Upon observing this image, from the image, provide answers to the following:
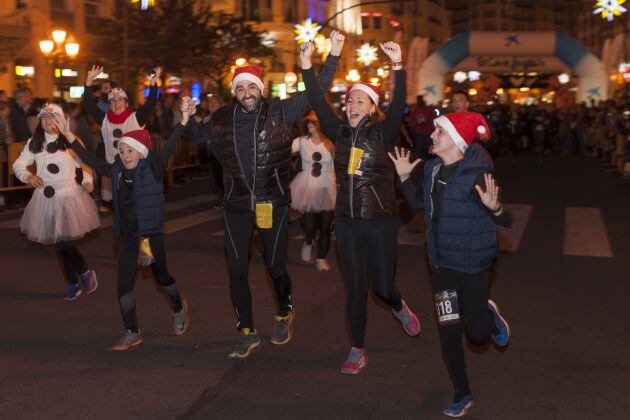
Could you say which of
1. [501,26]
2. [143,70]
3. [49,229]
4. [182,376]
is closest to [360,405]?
[182,376]

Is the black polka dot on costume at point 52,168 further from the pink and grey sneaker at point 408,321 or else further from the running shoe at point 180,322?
the pink and grey sneaker at point 408,321

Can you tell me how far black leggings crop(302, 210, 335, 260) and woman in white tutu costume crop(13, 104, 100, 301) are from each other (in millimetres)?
2338

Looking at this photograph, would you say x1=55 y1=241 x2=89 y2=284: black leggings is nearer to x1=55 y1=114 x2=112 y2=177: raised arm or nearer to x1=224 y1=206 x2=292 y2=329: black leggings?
x1=55 y1=114 x2=112 y2=177: raised arm

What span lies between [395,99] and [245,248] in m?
1.37

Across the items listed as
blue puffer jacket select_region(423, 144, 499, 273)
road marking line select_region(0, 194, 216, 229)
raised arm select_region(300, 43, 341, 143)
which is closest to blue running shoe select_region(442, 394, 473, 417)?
blue puffer jacket select_region(423, 144, 499, 273)

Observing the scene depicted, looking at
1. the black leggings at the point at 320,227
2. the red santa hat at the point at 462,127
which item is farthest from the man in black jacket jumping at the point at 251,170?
the black leggings at the point at 320,227

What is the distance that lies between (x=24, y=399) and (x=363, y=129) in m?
2.59

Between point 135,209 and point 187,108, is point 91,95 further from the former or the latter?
point 187,108

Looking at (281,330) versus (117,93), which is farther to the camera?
(117,93)

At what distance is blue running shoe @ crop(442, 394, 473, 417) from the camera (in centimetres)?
488

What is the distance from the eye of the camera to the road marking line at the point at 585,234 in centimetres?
1043

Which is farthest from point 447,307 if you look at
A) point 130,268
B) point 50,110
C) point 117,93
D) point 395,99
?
point 117,93

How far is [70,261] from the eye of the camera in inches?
315

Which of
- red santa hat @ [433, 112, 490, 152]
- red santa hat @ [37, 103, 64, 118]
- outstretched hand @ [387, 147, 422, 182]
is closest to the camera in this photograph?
red santa hat @ [433, 112, 490, 152]
